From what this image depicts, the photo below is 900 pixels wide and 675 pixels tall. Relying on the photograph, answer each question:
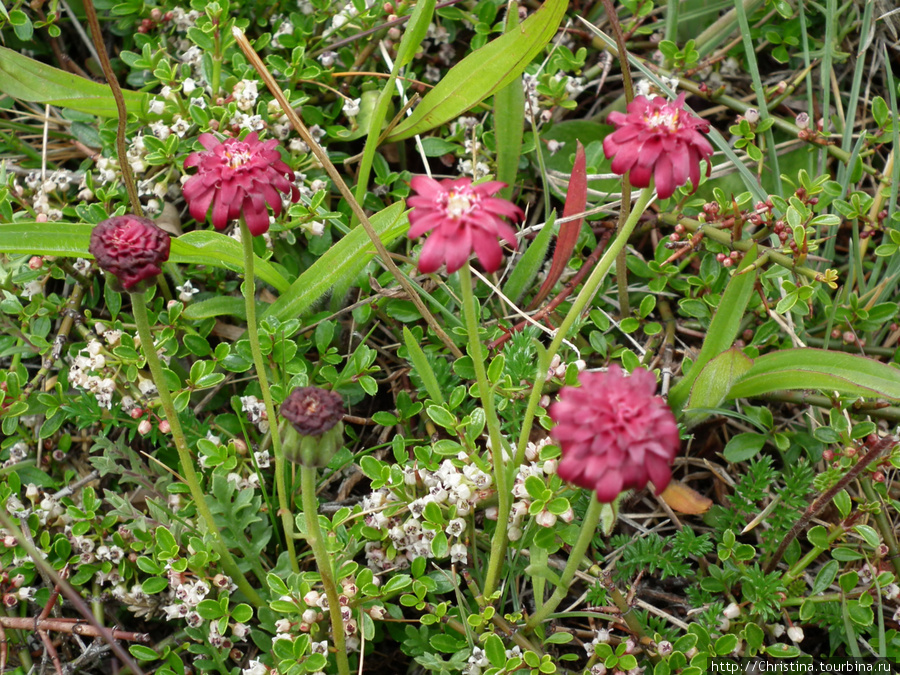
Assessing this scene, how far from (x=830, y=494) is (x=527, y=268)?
0.94 meters

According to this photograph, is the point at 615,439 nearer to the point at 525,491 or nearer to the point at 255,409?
the point at 525,491

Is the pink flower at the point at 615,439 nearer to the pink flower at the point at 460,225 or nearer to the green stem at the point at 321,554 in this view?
the pink flower at the point at 460,225

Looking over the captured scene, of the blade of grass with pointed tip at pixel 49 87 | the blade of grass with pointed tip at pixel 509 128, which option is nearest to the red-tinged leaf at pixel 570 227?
the blade of grass with pointed tip at pixel 509 128

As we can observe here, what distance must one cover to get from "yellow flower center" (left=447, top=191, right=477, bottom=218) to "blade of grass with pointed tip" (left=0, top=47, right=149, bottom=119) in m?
1.39

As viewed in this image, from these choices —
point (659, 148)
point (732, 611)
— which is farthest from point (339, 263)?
point (732, 611)

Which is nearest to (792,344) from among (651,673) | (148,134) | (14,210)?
(651,673)

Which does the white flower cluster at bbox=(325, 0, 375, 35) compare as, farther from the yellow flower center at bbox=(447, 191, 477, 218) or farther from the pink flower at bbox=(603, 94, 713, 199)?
the yellow flower center at bbox=(447, 191, 477, 218)

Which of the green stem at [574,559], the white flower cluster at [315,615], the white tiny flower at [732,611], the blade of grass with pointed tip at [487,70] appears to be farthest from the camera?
the blade of grass with pointed tip at [487,70]

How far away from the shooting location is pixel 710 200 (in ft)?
7.82

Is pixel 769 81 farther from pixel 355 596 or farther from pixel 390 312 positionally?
pixel 355 596

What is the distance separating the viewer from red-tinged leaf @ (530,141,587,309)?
193cm

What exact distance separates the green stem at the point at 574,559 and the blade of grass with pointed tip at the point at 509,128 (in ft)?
3.52

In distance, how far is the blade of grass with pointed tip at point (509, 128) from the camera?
7.10 ft

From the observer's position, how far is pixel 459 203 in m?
1.22
